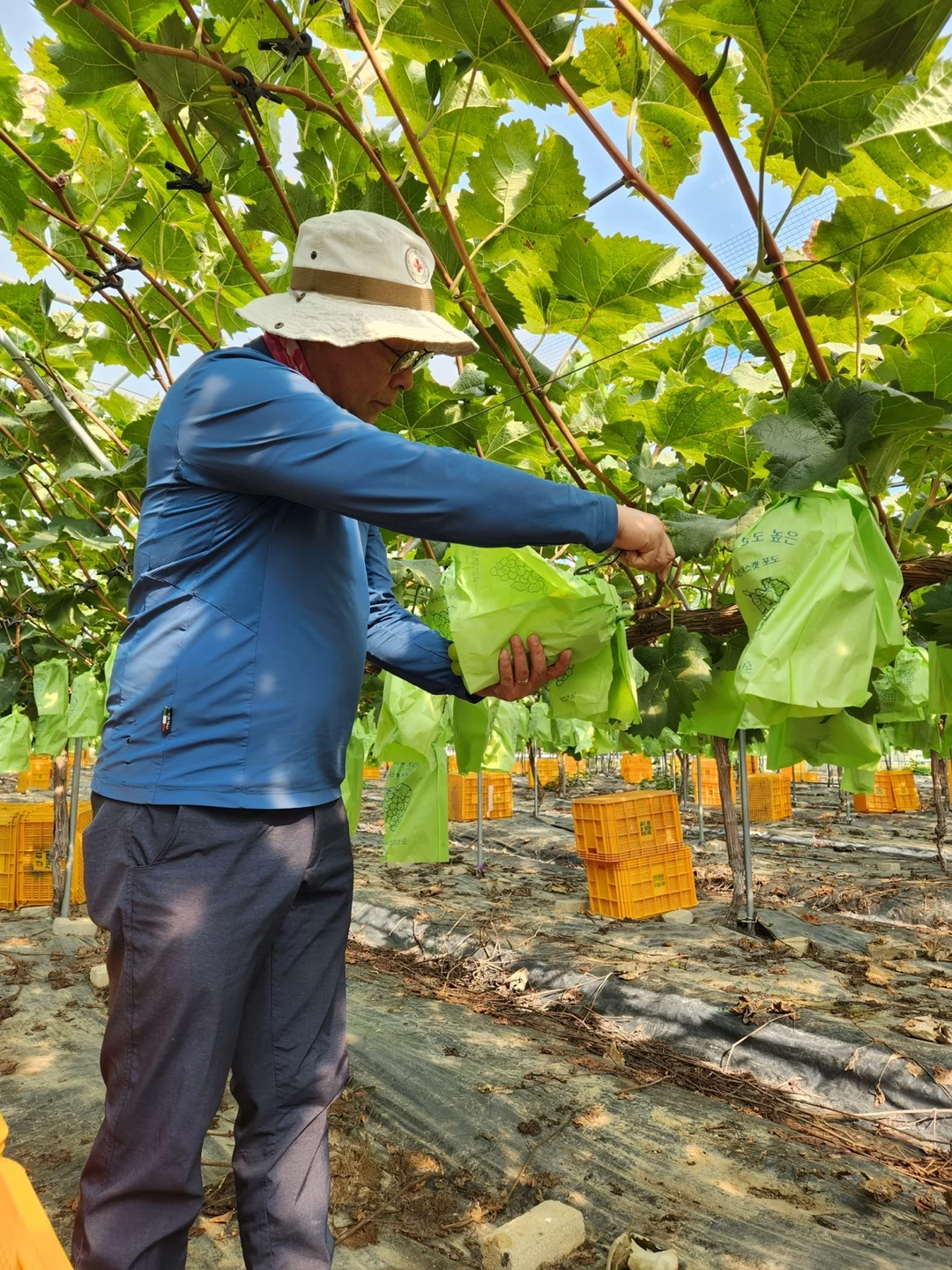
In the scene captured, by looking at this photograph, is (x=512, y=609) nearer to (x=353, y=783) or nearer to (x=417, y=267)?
(x=417, y=267)

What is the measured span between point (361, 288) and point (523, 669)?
0.74 m

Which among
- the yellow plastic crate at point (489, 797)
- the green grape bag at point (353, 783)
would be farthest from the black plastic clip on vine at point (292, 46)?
the yellow plastic crate at point (489, 797)

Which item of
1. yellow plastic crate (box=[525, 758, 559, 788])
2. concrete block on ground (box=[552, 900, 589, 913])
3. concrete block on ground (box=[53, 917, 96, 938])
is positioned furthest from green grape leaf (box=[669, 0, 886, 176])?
yellow plastic crate (box=[525, 758, 559, 788])

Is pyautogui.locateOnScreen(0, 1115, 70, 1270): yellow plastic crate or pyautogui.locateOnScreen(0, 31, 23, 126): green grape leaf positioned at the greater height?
pyautogui.locateOnScreen(0, 31, 23, 126): green grape leaf

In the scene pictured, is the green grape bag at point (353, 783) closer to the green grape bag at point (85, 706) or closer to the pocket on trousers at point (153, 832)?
the pocket on trousers at point (153, 832)

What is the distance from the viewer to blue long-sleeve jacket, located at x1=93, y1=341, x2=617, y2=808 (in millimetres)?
1107

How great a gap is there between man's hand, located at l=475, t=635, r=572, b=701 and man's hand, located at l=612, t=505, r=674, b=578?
359 mm

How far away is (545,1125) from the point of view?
10.8ft

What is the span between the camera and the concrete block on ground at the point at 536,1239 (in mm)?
2266

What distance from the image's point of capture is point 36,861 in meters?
8.19

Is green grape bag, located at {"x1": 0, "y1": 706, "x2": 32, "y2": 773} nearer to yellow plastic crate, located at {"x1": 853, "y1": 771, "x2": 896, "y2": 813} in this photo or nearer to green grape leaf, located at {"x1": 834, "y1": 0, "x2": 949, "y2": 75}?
green grape leaf, located at {"x1": 834, "y1": 0, "x2": 949, "y2": 75}

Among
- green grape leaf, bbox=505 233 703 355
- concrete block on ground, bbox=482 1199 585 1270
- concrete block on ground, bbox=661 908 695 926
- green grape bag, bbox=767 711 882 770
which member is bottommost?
concrete block on ground, bbox=661 908 695 926

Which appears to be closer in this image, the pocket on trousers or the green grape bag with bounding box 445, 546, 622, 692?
the pocket on trousers

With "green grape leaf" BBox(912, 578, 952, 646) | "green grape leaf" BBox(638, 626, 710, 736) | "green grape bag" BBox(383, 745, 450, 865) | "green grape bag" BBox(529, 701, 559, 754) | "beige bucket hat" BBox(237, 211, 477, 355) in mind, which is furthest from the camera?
"green grape bag" BBox(529, 701, 559, 754)
